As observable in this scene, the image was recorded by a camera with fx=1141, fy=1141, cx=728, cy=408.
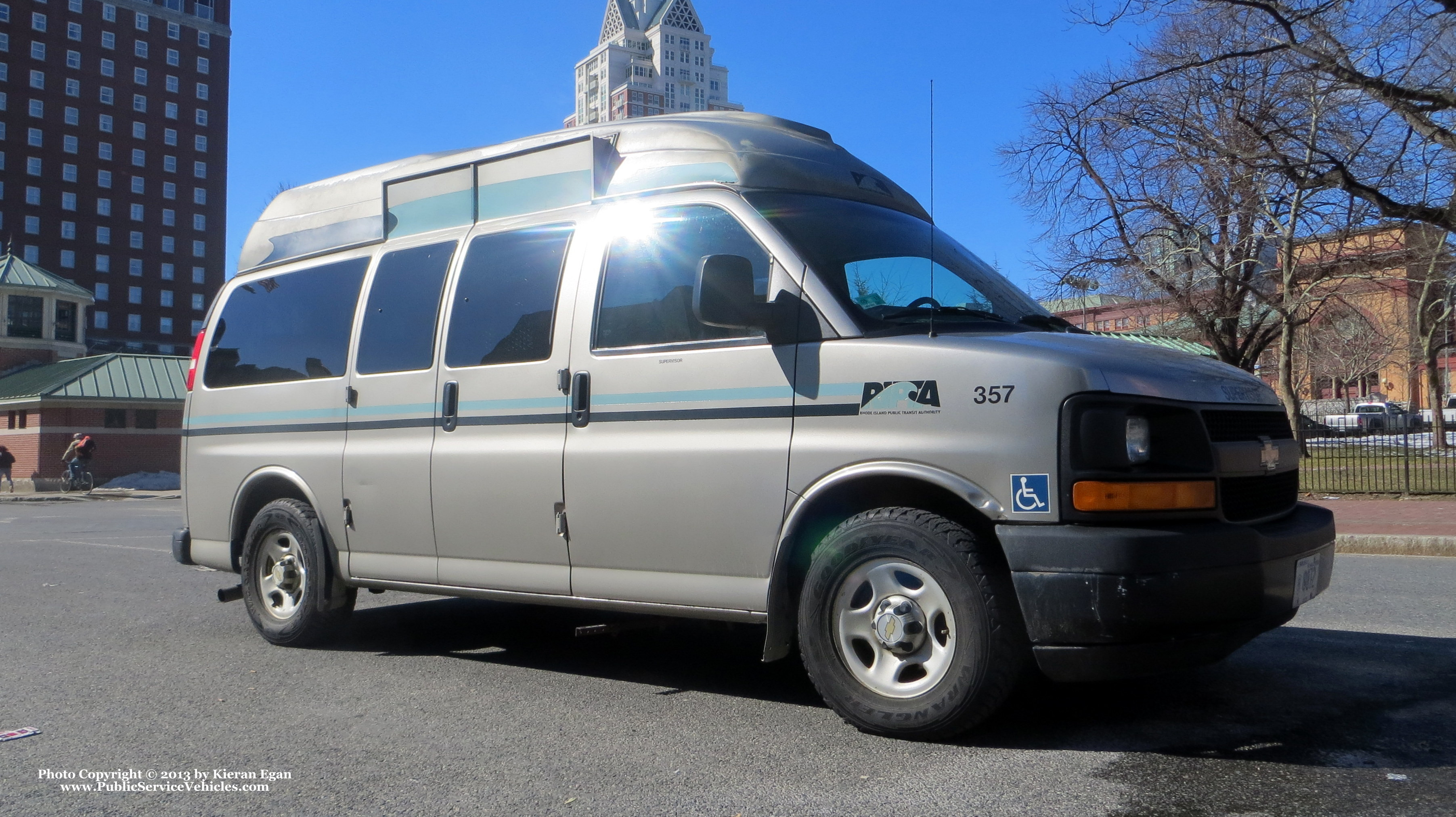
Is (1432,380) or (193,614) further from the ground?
(1432,380)

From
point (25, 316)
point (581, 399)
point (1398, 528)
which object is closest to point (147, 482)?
point (25, 316)

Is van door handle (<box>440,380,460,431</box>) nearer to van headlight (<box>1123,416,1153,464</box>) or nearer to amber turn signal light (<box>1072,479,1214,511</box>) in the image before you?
amber turn signal light (<box>1072,479,1214,511</box>)

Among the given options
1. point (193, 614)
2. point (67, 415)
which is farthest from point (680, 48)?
point (193, 614)

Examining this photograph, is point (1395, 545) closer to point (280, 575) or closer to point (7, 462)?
point (280, 575)

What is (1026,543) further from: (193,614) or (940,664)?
(193,614)

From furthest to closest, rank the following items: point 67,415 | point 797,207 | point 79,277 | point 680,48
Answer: point 680,48 → point 79,277 → point 67,415 → point 797,207

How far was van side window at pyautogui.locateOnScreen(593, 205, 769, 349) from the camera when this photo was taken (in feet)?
15.3

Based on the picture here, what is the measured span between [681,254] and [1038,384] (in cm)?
172

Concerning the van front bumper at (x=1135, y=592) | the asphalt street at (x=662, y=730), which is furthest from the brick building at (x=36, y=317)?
the van front bumper at (x=1135, y=592)

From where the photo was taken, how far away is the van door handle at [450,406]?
5.47 metres

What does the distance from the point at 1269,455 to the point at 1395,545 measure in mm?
8648

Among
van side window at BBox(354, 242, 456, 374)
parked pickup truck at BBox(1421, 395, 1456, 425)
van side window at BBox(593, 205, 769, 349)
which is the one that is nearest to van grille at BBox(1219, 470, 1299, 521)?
van side window at BBox(593, 205, 769, 349)

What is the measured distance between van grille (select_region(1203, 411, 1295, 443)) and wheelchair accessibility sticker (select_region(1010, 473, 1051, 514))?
63 centimetres

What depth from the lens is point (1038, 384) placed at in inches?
149
